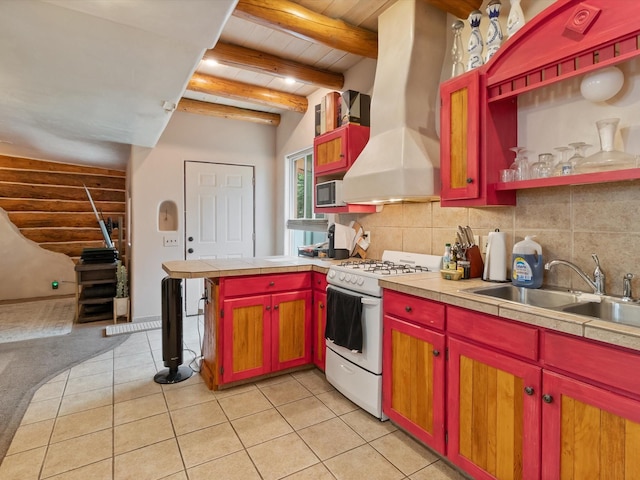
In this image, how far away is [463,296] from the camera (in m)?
1.65

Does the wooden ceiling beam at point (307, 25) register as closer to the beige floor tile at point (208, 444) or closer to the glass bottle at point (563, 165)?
the glass bottle at point (563, 165)

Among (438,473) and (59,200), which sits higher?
(59,200)

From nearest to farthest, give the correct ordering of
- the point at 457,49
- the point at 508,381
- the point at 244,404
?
1. the point at 508,381
2. the point at 457,49
3. the point at 244,404

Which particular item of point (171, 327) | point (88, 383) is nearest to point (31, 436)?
point (88, 383)

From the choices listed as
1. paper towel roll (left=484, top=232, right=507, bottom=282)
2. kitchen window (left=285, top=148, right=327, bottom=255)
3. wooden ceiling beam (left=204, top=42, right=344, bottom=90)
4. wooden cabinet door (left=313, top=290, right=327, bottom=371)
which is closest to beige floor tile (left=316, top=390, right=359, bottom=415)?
wooden cabinet door (left=313, top=290, right=327, bottom=371)

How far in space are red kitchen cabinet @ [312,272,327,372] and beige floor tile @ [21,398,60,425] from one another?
1856mm

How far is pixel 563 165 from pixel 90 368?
12.5 feet

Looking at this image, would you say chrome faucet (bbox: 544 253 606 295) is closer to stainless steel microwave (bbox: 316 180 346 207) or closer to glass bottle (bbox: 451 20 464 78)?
glass bottle (bbox: 451 20 464 78)

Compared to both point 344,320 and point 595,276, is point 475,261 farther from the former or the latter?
point 344,320

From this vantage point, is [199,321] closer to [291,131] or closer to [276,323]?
[276,323]

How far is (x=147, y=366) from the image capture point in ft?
10.1

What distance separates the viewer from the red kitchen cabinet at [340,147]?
9.82ft

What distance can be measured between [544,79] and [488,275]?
1.09 m

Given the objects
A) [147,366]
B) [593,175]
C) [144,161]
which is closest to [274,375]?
[147,366]
